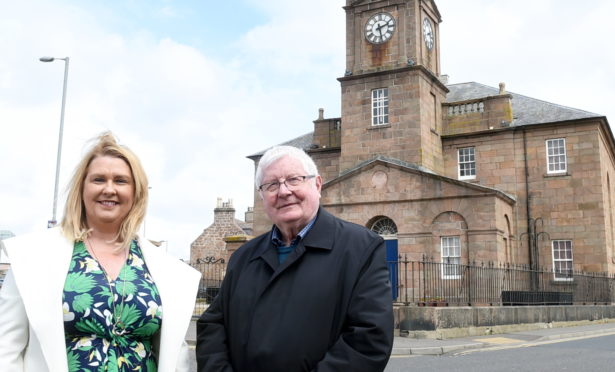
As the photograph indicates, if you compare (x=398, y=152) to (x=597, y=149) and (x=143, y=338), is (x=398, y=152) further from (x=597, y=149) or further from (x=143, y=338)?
(x=143, y=338)

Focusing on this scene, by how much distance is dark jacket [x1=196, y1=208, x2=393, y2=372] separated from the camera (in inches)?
117

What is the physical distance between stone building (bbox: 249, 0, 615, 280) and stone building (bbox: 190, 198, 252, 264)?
67.2ft

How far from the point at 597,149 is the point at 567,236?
13.1 feet

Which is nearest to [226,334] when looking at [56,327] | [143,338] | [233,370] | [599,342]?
[233,370]

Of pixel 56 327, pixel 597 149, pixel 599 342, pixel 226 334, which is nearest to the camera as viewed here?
pixel 56 327

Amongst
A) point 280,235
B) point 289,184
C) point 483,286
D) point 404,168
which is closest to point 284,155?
point 289,184

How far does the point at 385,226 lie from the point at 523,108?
32.3 ft

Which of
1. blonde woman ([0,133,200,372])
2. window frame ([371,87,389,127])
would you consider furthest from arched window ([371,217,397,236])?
blonde woman ([0,133,200,372])

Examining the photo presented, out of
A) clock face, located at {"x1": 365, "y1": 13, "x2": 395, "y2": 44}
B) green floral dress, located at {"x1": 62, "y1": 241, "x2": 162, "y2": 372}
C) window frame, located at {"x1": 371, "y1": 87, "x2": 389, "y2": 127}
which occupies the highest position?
clock face, located at {"x1": 365, "y1": 13, "x2": 395, "y2": 44}

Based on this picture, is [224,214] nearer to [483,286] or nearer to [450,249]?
[450,249]

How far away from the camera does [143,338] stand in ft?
10.2

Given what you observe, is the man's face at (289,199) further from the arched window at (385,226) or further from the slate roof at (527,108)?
the slate roof at (527,108)

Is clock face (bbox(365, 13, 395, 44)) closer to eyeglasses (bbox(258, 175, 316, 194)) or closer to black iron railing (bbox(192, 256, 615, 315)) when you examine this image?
black iron railing (bbox(192, 256, 615, 315))

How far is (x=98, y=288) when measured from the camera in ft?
9.82
